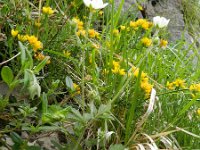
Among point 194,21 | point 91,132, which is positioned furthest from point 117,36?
point 194,21

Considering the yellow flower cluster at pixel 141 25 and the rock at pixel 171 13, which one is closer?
the yellow flower cluster at pixel 141 25

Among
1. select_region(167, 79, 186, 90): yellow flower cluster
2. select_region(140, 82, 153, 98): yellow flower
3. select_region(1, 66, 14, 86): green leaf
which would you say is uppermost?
→ select_region(1, 66, 14, 86): green leaf

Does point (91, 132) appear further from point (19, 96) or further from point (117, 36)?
point (117, 36)

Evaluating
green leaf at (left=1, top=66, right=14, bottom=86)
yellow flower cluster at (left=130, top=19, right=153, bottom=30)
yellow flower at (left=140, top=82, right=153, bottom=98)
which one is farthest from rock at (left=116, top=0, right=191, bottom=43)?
green leaf at (left=1, top=66, right=14, bottom=86)

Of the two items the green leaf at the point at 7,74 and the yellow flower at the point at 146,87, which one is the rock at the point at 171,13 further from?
the green leaf at the point at 7,74

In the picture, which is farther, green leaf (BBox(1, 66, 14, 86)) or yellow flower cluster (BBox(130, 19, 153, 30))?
yellow flower cluster (BBox(130, 19, 153, 30))

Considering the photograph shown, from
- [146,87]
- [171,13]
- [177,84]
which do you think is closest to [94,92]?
[146,87]

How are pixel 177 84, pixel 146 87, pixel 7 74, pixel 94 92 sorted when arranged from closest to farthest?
pixel 7 74 < pixel 94 92 < pixel 146 87 < pixel 177 84

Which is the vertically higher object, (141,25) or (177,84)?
(141,25)

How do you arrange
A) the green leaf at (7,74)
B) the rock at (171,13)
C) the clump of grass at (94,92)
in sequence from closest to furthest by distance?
the green leaf at (7,74), the clump of grass at (94,92), the rock at (171,13)

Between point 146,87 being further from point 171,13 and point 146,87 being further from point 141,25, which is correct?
point 171,13

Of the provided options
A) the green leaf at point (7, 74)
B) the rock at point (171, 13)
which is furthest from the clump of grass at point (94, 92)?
the rock at point (171, 13)

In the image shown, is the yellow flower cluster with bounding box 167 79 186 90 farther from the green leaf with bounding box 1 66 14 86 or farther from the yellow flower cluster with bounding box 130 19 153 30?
the green leaf with bounding box 1 66 14 86
